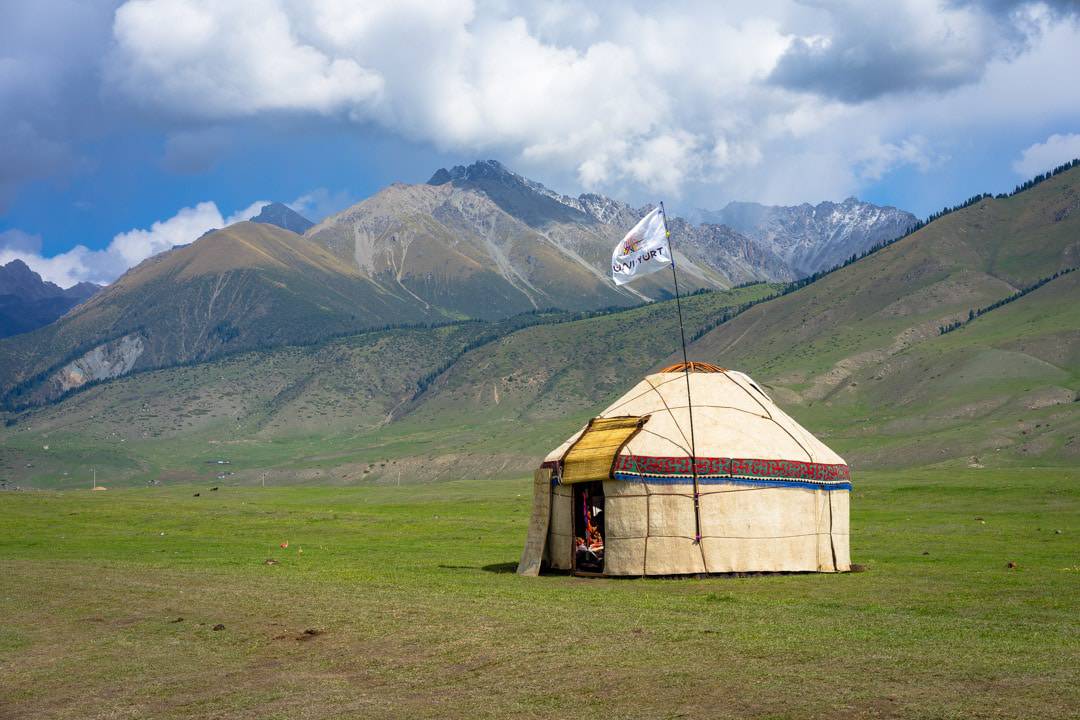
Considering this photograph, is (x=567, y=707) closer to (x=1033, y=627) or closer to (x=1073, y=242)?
(x=1033, y=627)

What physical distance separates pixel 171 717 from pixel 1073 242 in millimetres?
207937

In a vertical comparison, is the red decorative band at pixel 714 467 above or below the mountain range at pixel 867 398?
below

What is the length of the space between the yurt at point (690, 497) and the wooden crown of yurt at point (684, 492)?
0.02 metres

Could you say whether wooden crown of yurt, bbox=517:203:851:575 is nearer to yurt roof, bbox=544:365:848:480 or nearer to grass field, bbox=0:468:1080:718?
yurt roof, bbox=544:365:848:480

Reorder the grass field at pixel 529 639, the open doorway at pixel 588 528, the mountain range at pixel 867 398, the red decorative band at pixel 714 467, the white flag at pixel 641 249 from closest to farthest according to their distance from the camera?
the grass field at pixel 529 639, the red decorative band at pixel 714 467, the open doorway at pixel 588 528, the white flag at pixel 641 249, the mountain range at pixel 867 398

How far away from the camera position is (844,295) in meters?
195

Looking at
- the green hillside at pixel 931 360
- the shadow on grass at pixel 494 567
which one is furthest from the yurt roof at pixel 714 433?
the green hillside at pixel 931 360

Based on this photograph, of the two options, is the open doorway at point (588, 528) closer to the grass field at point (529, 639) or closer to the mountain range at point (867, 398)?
the grass field at point (529, 639)

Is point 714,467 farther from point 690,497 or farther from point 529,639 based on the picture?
point 529,639

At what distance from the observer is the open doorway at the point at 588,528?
25125 millimetres

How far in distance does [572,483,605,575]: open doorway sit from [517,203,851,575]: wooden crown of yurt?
0.07 ft

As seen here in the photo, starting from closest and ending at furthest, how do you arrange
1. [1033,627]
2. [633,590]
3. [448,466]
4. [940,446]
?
[1033,627]
[633,590]
[940,446]
[448,466]

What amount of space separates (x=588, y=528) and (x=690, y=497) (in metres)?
2.48

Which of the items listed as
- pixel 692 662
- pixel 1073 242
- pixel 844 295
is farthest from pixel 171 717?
pixel 1073 242
